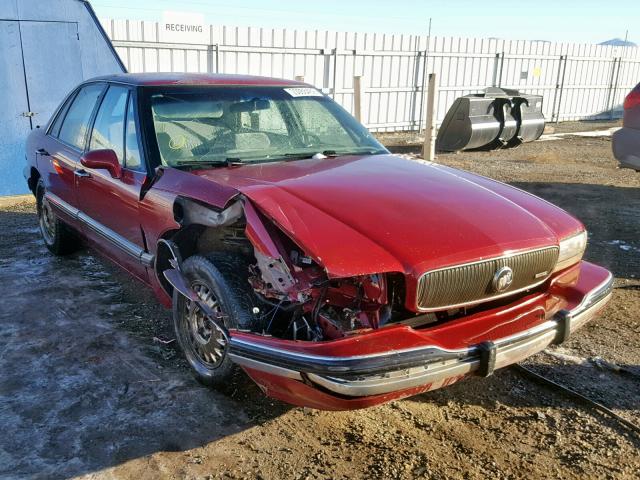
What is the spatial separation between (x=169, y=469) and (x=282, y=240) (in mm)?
1197

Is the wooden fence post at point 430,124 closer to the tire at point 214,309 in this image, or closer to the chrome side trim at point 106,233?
the chrome side trim at point 106,233

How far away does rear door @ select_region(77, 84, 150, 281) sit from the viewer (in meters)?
3.93

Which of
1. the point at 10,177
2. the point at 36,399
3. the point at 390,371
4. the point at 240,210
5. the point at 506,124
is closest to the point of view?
the point at 390,371

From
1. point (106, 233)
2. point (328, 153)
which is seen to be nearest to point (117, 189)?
point (106, 233)

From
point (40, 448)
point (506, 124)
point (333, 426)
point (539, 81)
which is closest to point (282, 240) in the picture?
point (333, 426)

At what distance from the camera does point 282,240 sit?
9.41 feet

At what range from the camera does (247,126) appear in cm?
419

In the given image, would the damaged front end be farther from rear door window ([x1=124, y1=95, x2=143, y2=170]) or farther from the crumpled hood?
rear door window ([x1=124, y1=95, x2=143, y2=170])

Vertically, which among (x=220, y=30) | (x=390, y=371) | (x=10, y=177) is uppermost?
(x=220, y=30)

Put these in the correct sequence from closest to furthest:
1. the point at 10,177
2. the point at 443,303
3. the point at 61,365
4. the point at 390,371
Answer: the point at 390,371 < the point at 443,303 < the point at 61,365 < the point at 10,177

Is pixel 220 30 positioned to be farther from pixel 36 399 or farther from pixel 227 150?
pixel 36 399

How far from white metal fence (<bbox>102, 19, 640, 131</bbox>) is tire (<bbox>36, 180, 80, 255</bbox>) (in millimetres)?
7149

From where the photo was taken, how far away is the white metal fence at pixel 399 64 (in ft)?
42.9

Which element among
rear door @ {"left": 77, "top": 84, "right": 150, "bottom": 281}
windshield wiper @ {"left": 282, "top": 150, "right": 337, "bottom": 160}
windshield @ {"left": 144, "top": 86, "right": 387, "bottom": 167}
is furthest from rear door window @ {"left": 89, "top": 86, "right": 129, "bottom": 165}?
windshield wiper @ {"left": 282, "top": 150, "right": 337, "bottom": 160}
